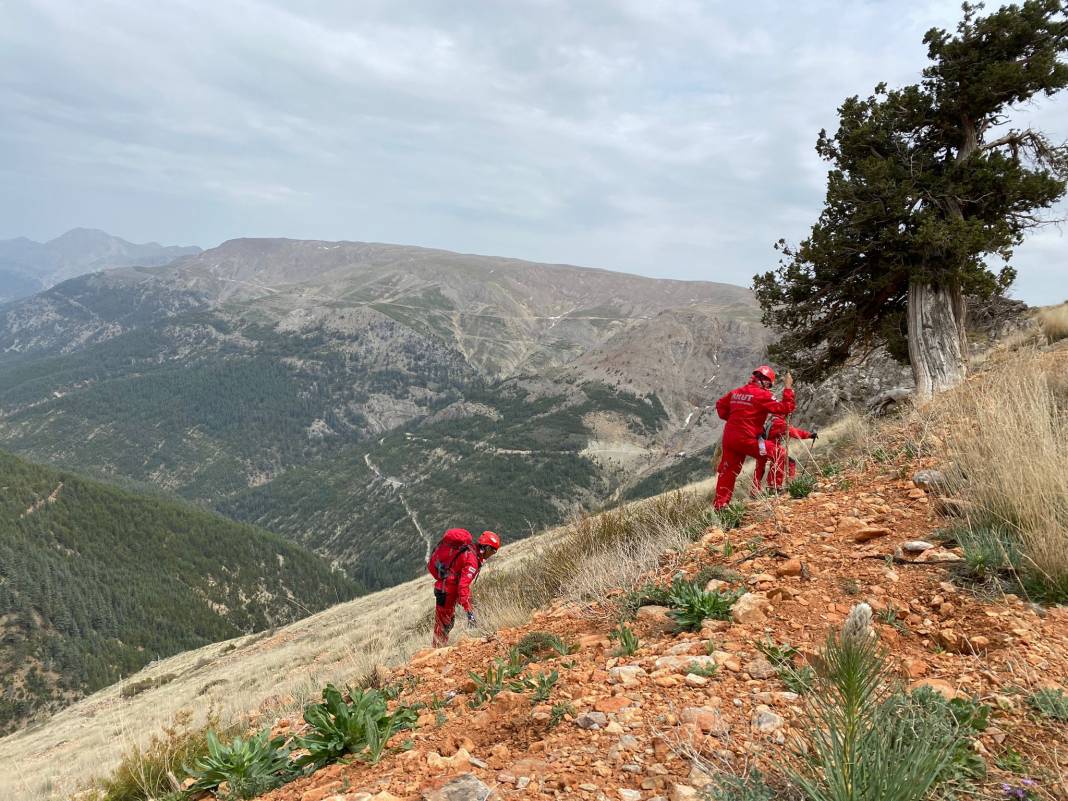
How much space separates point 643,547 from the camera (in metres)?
5.95

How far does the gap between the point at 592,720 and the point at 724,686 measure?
73cm

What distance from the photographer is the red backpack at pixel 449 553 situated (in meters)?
8.52

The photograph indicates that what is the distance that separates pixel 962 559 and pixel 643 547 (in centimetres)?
277

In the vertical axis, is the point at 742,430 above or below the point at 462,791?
above

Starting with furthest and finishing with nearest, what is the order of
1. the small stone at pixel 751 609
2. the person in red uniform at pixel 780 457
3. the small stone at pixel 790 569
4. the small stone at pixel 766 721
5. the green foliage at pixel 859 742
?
the person in red uniform at pixel 780 457, the small stone at pixel 790 569, the small stone at pixel 751 609, the small stone at pixel 766 721, the green foliage at pixel 859 742

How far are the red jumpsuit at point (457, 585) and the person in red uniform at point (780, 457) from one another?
414 centimetres

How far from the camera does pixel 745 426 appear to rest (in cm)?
841

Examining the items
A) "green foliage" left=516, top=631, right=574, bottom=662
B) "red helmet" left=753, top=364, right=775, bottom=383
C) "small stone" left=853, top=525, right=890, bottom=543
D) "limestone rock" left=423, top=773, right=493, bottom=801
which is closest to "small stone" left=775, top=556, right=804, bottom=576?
"small stone" left=853, top=525, right=890, bottom=543

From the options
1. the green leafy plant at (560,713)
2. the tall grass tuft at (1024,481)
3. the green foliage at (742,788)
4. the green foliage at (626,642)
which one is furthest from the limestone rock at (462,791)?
the tall grass tuft at (1024,481)

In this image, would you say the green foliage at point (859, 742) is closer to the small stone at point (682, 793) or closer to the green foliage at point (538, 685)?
the small stone at point (682, 793)

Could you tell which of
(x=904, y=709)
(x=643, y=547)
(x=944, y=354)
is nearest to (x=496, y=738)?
(x=904, y=709)

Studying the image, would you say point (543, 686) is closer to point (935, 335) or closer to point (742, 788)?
point (742, 788)

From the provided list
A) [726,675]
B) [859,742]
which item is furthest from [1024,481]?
[859,742]

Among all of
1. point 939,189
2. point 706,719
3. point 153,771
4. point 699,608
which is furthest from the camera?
point 939,189
